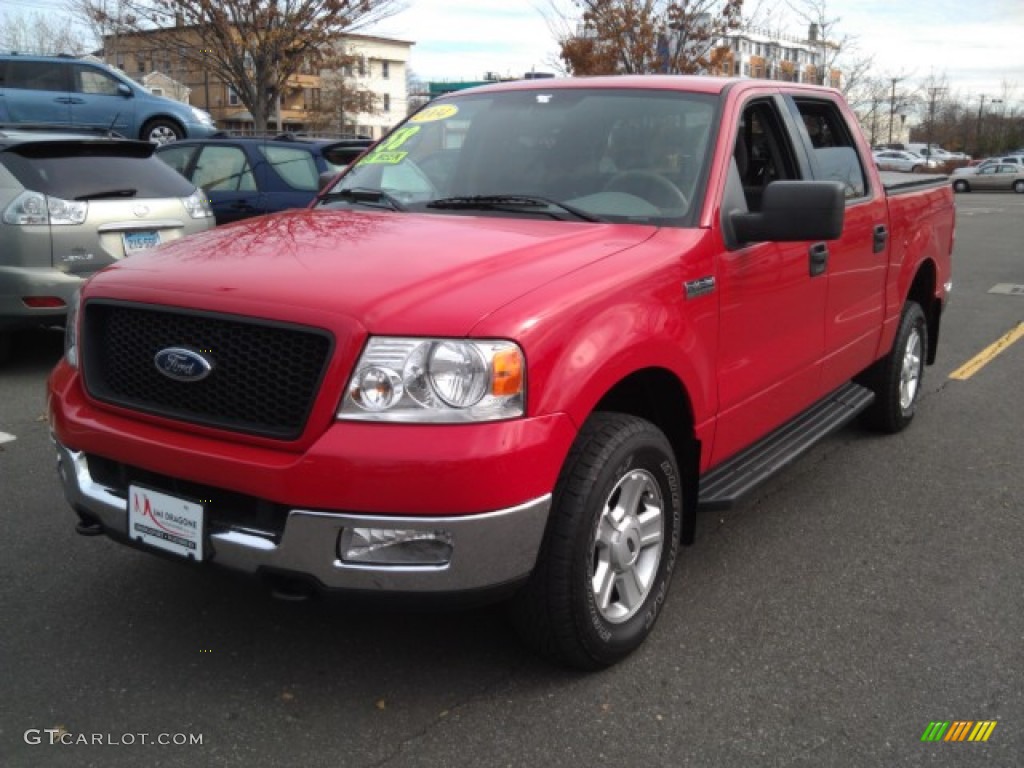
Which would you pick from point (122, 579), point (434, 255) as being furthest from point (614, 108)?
point (122, 579)

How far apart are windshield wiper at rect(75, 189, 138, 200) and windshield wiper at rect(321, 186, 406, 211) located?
3360 millimetres

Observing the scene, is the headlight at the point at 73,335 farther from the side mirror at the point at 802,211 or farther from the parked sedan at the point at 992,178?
the parked sedan at the point at 992,178

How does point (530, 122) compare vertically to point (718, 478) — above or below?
above

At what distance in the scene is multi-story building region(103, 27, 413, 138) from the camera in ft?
67.2

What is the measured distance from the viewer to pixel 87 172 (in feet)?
22.6

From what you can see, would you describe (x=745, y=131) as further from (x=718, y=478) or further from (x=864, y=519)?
(x=864, y=519)

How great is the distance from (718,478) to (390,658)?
4.55 ft

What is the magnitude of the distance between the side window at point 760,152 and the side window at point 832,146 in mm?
251

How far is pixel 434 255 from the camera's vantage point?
2963 mm

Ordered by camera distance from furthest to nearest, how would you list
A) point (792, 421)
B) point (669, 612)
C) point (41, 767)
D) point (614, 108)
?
point (792, 421) → point (614, 108) → point (669, 612) → point (41, 767)

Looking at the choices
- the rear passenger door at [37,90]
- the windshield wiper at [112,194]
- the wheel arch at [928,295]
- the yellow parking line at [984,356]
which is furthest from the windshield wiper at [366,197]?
the rear passenger door at [37,90]

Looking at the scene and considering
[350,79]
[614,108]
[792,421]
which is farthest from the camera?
[350,79]

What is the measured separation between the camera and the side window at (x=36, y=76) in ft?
54.9

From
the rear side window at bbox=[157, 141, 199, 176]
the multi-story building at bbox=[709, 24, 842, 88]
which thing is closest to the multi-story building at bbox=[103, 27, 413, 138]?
the multi-story building at bbox=[709, 24, 842, 88]
